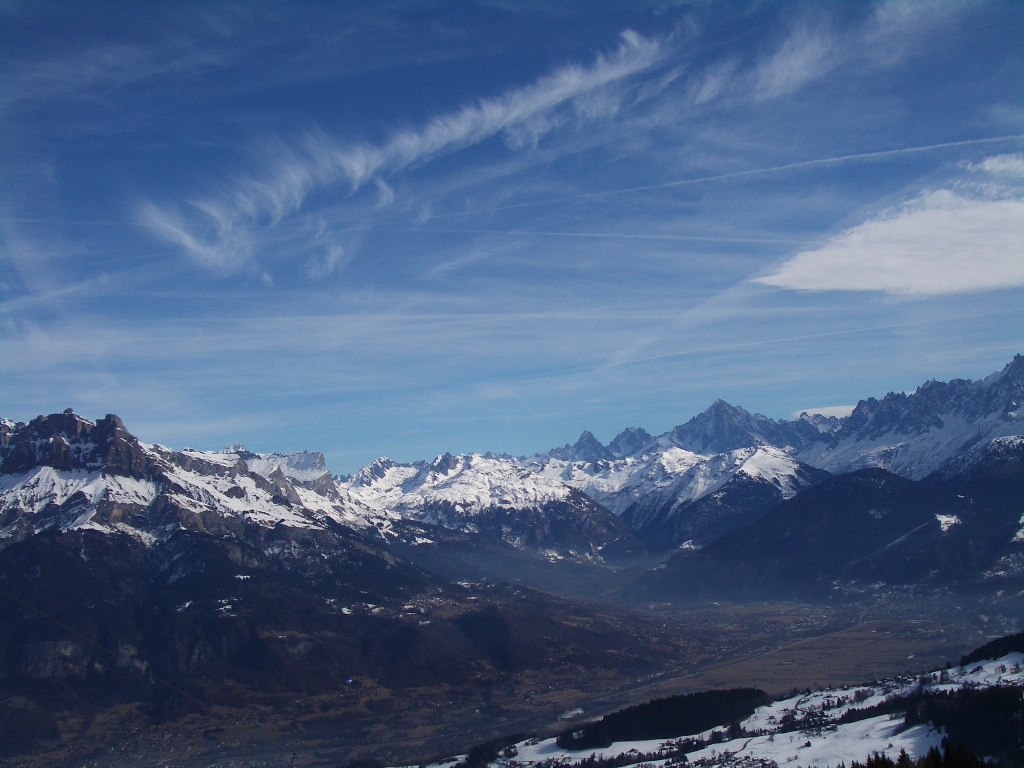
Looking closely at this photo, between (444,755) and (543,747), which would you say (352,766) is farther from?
(543,747)

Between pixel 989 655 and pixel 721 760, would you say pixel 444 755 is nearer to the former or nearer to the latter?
pixel 721 760

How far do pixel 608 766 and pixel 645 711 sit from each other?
104ft

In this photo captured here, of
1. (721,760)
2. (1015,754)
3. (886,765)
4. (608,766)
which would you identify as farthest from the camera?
(608,766)

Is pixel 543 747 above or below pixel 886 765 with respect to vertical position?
below

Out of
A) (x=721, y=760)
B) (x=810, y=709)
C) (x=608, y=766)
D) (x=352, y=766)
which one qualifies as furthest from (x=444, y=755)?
(x=810, y=709)

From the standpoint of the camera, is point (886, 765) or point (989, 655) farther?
point (989, 655)

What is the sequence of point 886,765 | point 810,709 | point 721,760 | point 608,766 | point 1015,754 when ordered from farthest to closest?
point 810,709 < point 608,766 < point 721,760 < point 1015,754 < point 886,765

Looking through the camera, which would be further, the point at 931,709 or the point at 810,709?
the point at 810,709

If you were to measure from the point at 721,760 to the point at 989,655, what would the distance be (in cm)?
7563

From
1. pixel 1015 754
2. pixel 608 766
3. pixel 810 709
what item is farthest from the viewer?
pixel 810 709

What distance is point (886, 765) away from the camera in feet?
292

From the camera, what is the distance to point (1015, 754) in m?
134

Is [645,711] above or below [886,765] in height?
below

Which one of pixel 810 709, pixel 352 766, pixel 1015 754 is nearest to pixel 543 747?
pixel 352 766
